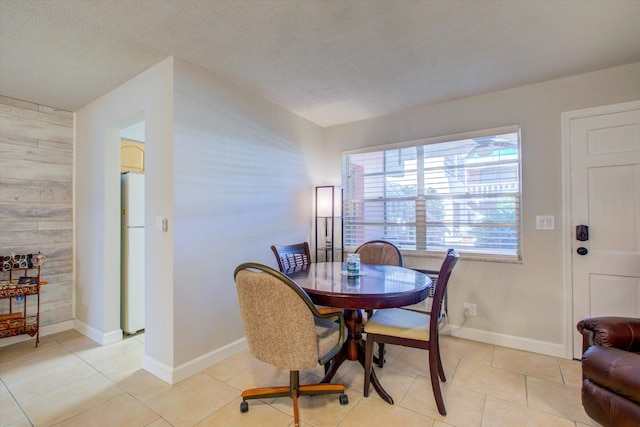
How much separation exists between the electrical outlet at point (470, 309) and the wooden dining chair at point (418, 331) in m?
1.08

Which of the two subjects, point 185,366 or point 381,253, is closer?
point 185,366

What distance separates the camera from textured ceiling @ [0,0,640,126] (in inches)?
65.8

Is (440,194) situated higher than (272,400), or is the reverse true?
(440,194)

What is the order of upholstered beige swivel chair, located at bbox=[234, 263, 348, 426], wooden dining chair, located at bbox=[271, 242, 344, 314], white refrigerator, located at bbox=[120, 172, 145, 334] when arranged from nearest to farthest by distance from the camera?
upholstered beige swivel chair, located at bbox=[234, 263, 348, 426] → wooden dining chair, located at bbox=[271, 242, 344, 314] → white refrigerator, located at bbox=[120, 172, 145, 334]

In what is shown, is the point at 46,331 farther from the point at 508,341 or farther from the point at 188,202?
the point at 508,341

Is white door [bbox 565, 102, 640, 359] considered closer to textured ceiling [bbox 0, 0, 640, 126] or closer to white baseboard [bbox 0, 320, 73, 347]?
textured ceiling [bbox 0, 0, 640, 126]

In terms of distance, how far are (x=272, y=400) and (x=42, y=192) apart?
320 centimetres

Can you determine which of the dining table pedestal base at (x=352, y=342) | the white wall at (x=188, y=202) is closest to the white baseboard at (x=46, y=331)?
the white wall at (x=188, y=202)

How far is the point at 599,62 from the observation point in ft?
7.45

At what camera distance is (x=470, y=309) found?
288cm

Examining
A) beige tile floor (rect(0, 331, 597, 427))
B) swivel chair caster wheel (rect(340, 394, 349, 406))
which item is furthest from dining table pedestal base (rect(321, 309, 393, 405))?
swivel chair caster wheel (rect(340, 394, 349, 406))

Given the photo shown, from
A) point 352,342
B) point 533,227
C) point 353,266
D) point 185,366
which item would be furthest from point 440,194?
point 185,366

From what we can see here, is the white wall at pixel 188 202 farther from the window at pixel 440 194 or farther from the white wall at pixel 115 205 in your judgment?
the window at pixel 440 194

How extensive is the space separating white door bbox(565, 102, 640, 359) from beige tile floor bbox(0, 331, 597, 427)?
63 centimetres
